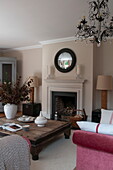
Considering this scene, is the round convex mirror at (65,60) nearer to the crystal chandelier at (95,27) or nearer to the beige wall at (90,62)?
the beige wall at (90,62)

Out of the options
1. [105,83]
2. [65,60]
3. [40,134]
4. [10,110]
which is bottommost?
[40,134]

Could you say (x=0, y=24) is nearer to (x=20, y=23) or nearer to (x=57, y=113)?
(x=20, y=23)

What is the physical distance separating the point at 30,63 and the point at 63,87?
6.90 ft

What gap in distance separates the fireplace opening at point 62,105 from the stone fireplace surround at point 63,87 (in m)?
0.14

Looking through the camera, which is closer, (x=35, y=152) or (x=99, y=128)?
(x=99, y=128)

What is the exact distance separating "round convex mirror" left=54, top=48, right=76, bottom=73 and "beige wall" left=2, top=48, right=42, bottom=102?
3.82ft

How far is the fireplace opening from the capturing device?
17.2 feet

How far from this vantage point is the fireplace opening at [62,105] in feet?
17.2

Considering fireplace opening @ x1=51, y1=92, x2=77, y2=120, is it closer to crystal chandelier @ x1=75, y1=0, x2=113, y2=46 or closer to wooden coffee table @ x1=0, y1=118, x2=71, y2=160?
wooden coffee table @ x1=0, y1=118, x2=71, y2=160

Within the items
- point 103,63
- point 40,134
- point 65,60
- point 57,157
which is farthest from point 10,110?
point 103,63

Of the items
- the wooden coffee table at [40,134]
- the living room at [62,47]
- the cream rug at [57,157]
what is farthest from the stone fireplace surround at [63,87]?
the cream rug at [57,157]

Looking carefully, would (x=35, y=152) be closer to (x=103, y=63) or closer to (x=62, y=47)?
(x=103, y=63)

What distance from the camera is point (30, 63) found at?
6527 millimetres

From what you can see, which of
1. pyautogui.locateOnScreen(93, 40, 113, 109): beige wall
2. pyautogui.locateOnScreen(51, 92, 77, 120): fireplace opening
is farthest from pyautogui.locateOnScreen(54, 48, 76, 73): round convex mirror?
pyautogui.locateOnScreen(51, 92, 77, 120): fireplace opening
